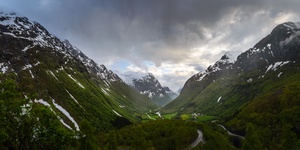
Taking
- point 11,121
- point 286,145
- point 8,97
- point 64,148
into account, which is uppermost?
point 8,97

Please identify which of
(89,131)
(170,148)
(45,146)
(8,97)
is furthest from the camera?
(170,148)

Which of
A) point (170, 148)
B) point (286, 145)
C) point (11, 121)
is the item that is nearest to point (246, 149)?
point (286, 145)

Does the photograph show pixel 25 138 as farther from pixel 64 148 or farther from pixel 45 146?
pixel 64 148

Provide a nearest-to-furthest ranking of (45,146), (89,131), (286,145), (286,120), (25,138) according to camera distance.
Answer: (25,138)
(45,146)
(89,131)
(286,145)
(286,120)

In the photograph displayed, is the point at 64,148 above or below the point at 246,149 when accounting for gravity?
above

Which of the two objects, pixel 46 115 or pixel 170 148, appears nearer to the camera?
pixel 46 115

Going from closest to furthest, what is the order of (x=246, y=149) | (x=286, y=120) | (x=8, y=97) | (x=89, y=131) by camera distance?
1. (x=8, y=97)
2. (x=89, y=131)
3. (x=246, y=149)
4. (x=286, y=120)

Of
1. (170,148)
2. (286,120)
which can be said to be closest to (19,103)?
(170,148)

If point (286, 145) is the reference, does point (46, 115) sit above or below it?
above

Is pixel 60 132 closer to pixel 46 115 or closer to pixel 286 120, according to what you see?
pixel 46 115
